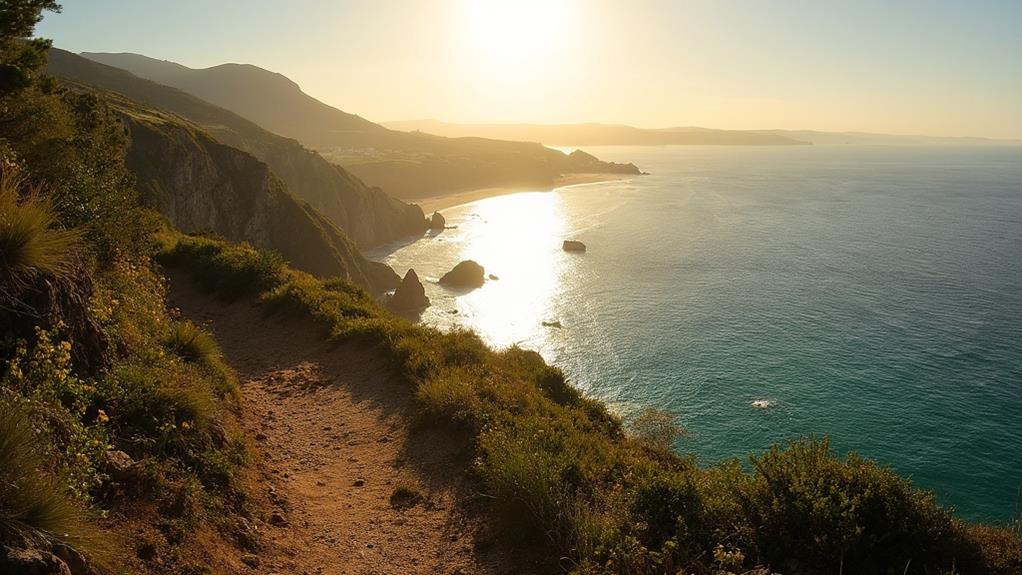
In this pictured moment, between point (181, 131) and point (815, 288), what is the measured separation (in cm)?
7962

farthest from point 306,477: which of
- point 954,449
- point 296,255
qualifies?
point 296,255

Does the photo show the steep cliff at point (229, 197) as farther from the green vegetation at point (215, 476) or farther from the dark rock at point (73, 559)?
the dark rock at point (73, 559)

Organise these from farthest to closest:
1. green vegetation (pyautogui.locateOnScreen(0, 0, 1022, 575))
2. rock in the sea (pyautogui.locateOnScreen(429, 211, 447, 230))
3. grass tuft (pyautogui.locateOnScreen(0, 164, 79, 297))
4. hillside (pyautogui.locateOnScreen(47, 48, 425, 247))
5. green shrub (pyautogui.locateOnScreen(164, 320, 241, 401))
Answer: rock in the sea (pyautogui.locateOnScreen(429, 211, 447, 230))
hillside (pyautogui.locateOnScreen(47, 48, 425, 247))
green shrub (pyautogui.locateOnScreen(164, 320, 241, 401))
grass tuft (pyautogui.locateOnScreen(0, 164, 79, 297))
green vegetation (pyautogui.locateOnScreen(0, 0, 1022, 575))

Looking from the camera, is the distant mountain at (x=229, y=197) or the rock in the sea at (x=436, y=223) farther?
the rock in the sea at (x=436, y=223)

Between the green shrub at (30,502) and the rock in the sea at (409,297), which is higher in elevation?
the green shrub at (30,502)

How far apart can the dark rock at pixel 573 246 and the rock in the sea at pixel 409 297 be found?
33398 millimetres

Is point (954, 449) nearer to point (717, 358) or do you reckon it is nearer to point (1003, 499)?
point (1003, 499)

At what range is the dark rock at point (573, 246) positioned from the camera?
91.9 metres

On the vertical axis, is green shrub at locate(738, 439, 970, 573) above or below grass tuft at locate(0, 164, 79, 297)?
below

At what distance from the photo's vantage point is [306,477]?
10805 millimetres

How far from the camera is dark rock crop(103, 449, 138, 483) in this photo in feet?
22.9

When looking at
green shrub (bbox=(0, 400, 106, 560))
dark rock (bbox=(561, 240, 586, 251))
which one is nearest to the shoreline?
dark rock (bbox=(561, 240, 586, 251))

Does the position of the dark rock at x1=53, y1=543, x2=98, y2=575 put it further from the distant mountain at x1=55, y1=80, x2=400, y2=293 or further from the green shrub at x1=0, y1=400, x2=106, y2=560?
the distant mountain at x1=55, y1=80, x2=400, y2=293

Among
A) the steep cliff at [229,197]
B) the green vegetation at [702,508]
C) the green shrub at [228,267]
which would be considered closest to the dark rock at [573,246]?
the steep cliff at [229,197]
